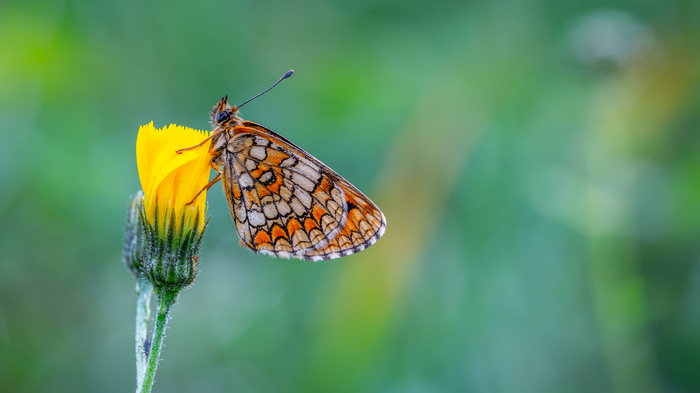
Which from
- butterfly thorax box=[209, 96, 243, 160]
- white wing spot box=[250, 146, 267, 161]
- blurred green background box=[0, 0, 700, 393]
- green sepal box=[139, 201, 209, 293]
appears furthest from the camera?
blurred green background box=[0, 0, 700, 393]

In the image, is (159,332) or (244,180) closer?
(159,332)

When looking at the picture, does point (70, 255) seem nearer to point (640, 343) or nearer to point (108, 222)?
point (108, 222)

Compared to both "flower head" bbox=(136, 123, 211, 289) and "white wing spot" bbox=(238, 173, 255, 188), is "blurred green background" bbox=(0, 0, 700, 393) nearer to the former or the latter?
"white wing spot" bbox=(238, 173, 255, 188)

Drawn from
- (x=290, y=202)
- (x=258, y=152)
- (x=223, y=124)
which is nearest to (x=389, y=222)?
(x=290, y=202)

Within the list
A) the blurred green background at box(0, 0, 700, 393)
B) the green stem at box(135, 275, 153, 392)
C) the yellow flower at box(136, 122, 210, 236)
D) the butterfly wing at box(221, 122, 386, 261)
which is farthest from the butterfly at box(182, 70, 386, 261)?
the blurred green background at box(0, 0, 700, 393)

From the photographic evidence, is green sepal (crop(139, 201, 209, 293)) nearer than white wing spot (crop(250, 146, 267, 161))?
Yes

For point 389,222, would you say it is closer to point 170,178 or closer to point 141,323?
point 170,178

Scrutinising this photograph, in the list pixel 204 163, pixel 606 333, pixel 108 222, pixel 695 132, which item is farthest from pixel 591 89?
pixel 108 222
